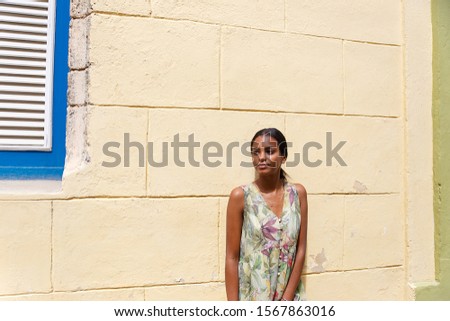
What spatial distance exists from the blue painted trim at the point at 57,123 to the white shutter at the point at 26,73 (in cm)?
4

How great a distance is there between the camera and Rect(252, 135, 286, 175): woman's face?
10.5 ft

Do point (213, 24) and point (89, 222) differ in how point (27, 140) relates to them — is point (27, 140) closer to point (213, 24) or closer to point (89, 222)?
point (89, 222)

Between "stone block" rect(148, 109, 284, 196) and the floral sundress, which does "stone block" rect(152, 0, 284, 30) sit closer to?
"stone block" rect(148, 109, 284, 196)

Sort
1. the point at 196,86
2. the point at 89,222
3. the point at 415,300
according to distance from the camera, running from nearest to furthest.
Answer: the point at 89,222
the point at 196,86
the point at 415,300

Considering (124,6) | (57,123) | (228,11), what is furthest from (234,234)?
(124,6)

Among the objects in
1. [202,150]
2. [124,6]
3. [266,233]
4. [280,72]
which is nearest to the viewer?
[266,233]

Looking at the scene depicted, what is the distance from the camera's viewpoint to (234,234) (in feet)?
10.7

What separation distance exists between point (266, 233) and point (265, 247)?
0.27ft

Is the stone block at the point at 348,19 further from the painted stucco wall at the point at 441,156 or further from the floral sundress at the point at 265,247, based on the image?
the floral sundress at the point at 265,247

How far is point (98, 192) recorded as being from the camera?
321cm

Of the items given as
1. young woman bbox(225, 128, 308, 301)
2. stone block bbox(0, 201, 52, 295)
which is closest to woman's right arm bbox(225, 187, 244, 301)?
young woman bbox(225, 128, 308, 301)

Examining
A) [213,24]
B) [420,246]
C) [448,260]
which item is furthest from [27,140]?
[448,260]

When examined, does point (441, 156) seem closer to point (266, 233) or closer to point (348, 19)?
point (348, 19)

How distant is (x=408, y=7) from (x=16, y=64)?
2.71 meters
